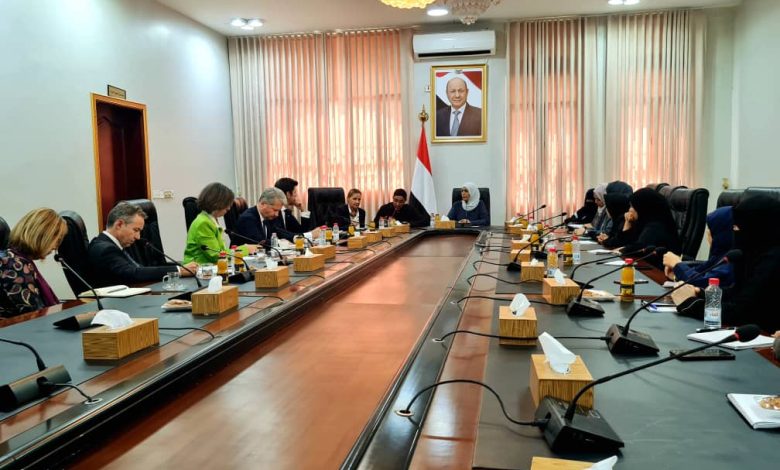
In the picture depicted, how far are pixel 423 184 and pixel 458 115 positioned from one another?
925 mm

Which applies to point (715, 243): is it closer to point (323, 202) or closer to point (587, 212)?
point (587, 212)

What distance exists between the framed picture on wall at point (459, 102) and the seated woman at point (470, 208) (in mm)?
1017

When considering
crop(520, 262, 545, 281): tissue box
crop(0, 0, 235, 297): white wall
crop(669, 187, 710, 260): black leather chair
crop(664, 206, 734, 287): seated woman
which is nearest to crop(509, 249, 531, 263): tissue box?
crop(520, 262, 545, 281): tissue box

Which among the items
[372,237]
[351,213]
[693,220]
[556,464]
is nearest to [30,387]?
[556,464]

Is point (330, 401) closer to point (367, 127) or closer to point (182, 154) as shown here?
point (182, 154)

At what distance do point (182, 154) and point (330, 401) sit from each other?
5337mm

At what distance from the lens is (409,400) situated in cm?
116

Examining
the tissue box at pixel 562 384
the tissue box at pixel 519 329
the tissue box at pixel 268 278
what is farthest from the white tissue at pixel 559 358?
the tissue box at pixel 268 278

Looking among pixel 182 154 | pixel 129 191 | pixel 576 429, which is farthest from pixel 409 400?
pixel 182 154

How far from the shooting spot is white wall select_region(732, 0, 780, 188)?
5.07 meters

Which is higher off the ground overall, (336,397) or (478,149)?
(478,149)

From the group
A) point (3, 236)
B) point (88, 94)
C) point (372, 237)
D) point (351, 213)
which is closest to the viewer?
point (3, 236)

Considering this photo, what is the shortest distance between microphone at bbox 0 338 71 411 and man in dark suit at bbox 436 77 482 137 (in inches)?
233

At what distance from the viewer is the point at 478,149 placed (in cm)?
679
